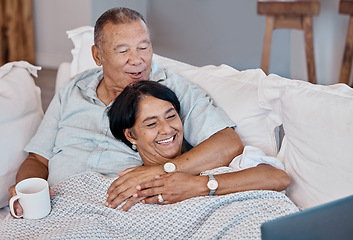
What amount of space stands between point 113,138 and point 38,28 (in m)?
3.23

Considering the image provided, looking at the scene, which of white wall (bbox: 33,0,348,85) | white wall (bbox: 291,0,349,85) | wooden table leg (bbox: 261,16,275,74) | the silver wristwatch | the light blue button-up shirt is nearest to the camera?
the silver wristwatch

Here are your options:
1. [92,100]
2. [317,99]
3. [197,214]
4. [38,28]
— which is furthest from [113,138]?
[38,28]

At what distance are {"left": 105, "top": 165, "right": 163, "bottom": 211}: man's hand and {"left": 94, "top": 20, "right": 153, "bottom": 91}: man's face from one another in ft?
1.19

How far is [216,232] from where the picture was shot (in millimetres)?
1166

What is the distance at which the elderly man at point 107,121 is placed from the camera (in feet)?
4.80

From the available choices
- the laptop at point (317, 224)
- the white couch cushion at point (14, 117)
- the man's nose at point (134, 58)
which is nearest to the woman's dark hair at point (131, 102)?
the man's nose at point (134, 58)

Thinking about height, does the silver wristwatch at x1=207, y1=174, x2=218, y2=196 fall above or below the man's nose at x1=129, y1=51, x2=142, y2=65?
below

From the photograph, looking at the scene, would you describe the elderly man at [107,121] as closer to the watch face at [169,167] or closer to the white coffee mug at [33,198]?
the watch face at [169,167]

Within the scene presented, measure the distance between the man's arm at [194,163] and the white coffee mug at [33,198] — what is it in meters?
0.18

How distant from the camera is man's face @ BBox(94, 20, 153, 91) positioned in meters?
1.55

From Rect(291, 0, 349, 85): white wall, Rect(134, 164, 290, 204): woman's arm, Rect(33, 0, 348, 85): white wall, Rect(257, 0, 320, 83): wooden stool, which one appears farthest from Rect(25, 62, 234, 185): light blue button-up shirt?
Rect(291, 0, 349, 85): white wall

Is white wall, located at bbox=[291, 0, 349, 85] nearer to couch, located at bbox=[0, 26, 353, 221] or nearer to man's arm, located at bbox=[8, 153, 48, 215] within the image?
Answer: couch, located at bbox=[0, 26, 353, 221]

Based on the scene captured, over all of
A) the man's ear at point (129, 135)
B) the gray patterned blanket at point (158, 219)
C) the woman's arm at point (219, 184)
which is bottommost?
the gray patterned blanket at point (158, 219)

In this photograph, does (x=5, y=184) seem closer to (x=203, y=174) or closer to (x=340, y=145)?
(x=203, y=174)
